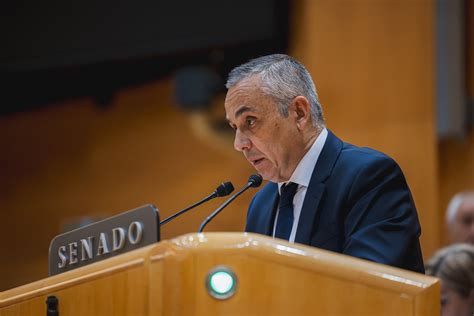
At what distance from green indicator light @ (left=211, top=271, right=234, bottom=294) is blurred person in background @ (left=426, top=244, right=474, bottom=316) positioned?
5.94ft

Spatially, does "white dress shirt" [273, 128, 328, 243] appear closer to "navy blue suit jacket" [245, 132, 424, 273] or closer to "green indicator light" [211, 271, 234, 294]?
"navy blue suit jacket" [245, 132, 424, 273]

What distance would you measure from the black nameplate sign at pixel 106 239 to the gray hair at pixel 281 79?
0.63 meters

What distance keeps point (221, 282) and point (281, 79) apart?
0.86 metres

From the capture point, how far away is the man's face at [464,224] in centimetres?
448

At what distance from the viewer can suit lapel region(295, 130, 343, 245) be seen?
2119 mm

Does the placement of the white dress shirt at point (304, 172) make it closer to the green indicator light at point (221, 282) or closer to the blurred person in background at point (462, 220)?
the green indicator light at point (221, 282)

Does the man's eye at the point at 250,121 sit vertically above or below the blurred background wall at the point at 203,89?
above

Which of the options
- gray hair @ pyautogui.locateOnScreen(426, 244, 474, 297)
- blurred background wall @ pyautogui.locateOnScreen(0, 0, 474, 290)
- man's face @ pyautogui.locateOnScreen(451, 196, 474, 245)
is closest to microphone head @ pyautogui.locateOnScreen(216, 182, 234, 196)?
gray hair @ pyautogui.locateOnScreen(426, 244, 474, 297)

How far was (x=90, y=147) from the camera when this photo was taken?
6.59m

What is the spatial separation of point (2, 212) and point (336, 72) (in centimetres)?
319

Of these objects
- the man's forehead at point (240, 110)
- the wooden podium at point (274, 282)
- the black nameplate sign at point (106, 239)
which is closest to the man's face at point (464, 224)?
the man's forehead at point (240, 110)

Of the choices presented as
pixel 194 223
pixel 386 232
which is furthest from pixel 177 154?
pixel 386 232

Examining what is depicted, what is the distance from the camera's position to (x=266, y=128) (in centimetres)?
229

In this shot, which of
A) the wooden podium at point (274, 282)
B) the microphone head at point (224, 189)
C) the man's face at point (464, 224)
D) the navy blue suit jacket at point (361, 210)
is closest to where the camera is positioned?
the wooden podium at point (274, 282)
